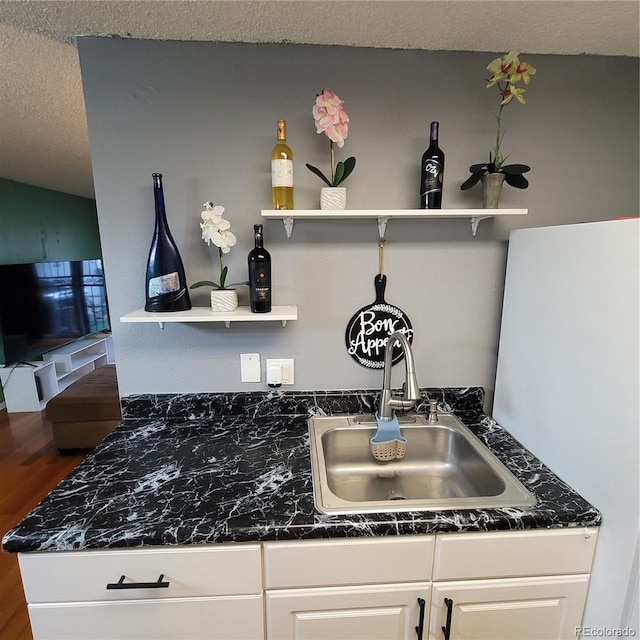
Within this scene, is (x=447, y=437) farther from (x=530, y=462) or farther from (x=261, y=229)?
(x=261, y=229)

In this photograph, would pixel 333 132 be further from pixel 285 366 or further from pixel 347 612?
pixel 347 612

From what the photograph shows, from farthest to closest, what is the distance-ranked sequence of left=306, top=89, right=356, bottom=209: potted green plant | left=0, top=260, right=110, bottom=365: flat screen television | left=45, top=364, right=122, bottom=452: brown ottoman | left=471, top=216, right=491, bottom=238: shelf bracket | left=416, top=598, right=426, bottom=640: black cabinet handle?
left=0, top=260, right=110, bottom=365: flat screen television, left=45, top=364, right=122, bottom=452: brown ottoman, left=471, top=216, right=491, bottom=238: shelf bracket, left=306, top=89, right=356, bottom=209: potted green plant, left=416, top=598, right=426, bottom=640: black cabinet handle

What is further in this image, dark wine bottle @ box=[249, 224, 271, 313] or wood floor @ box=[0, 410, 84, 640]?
wood floor @ box=[0, 410, 84, 640]

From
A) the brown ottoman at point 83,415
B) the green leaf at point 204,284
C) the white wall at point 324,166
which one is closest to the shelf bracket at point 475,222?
the white wall at point 324,166

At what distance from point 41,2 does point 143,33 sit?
10.3 inches

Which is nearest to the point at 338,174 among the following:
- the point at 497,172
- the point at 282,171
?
the point at 282,171

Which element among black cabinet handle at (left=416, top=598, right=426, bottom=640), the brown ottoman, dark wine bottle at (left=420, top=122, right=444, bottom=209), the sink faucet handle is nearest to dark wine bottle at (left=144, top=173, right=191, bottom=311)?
dark wine bottle at (left=420, top=122, right=444, bottom=209)

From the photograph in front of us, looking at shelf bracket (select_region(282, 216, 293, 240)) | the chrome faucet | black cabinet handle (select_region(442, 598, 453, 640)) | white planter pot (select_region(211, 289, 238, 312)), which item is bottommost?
black cabinet handle (select_region(442, 598, 453, 640))

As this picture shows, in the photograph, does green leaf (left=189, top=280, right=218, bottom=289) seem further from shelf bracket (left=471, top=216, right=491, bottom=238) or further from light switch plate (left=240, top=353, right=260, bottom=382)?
shelf bracket (left=471, top=216, right=491, bottom=238)

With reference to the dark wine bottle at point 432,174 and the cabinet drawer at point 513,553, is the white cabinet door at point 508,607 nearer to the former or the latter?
the cabinet drawer at point 513,553

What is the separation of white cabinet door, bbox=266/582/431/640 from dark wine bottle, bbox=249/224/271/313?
81cm

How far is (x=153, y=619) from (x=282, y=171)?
129 cm

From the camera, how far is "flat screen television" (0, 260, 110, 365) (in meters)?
3.42

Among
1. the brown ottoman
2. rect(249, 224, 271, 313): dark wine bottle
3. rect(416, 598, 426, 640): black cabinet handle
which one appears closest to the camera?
rect(416, 598, 426, 640): black cabinet handle
